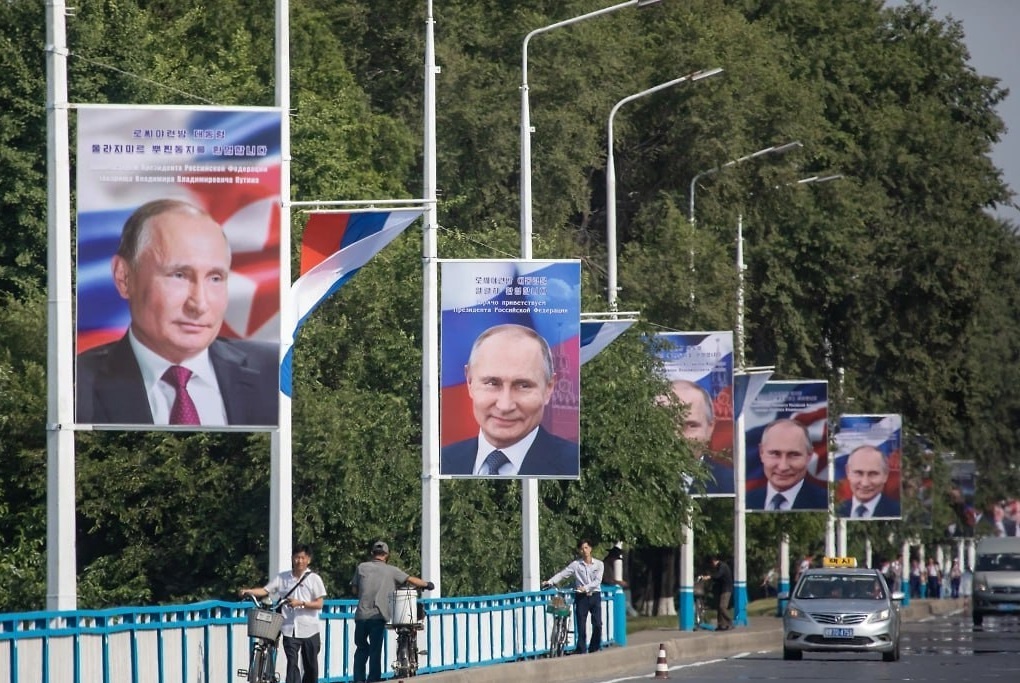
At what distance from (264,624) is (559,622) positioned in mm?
12077

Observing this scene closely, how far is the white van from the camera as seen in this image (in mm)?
57344

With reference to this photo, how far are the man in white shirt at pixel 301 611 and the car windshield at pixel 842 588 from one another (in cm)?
1754

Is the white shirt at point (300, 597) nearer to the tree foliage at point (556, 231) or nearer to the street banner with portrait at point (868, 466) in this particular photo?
the tree foliage at point (556, 231)

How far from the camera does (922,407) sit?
64.9 metres

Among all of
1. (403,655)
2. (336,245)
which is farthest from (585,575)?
(336,245)

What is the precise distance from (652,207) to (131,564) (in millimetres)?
20388

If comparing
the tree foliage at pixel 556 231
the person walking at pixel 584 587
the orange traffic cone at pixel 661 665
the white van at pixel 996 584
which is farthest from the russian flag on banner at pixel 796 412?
the orange traffic cone at pixel 661 665

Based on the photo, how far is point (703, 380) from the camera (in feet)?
137

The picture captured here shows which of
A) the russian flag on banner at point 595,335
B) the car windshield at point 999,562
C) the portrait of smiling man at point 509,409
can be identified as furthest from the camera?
the car windshield at point 999,562

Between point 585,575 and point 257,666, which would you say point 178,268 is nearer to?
point 257,666

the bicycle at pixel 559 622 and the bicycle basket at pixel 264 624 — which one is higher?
the bicycle basket at pixel 264 624

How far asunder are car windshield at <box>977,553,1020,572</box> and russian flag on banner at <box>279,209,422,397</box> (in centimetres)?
3838

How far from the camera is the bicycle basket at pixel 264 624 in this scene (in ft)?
63.8

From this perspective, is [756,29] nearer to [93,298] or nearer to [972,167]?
[972,167]
